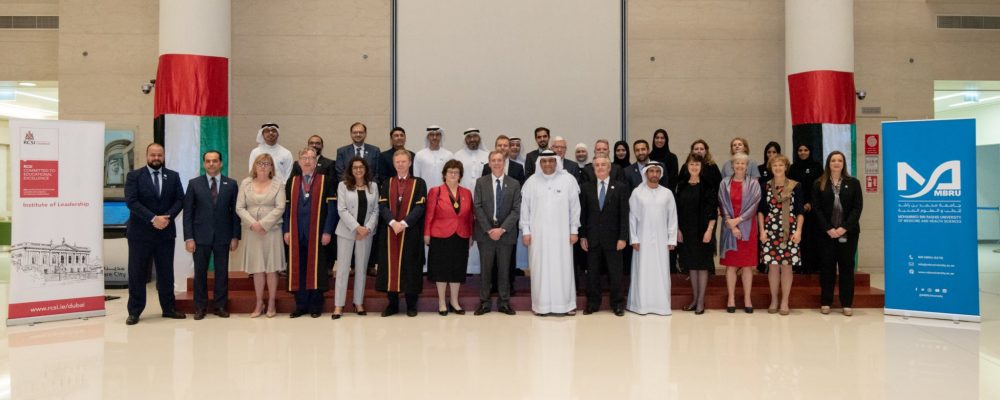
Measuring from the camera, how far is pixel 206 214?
5.55 metres

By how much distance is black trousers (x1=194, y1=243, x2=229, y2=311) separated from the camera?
557cm

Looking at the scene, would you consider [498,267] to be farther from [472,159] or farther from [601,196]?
[472,159]

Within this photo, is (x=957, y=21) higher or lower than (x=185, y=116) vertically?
higher

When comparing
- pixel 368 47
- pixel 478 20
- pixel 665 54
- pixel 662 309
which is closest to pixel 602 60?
pixel 665 54

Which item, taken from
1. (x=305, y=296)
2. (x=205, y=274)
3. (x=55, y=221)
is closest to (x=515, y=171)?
(x=305, y=296)

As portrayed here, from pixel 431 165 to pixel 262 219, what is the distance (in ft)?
5.81

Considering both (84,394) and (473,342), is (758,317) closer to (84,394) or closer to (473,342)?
(473,342)

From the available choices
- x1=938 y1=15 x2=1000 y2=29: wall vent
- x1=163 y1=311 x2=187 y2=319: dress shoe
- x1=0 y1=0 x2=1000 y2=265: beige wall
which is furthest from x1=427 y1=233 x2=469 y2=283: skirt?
x1=938 y1=15 x2=1000 y2=29: wall vent

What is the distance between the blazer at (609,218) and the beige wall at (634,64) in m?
2.98

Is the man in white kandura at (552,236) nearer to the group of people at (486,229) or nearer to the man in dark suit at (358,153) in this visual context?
the group of people at (486,229)

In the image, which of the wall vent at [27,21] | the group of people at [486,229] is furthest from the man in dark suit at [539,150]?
the wall vent at [27,21]

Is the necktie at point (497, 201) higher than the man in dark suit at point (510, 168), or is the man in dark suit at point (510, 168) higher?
the man in dark suit at point (510, 168)

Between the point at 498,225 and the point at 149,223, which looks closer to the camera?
the point at 149,223

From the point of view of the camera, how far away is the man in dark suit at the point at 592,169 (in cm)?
594
